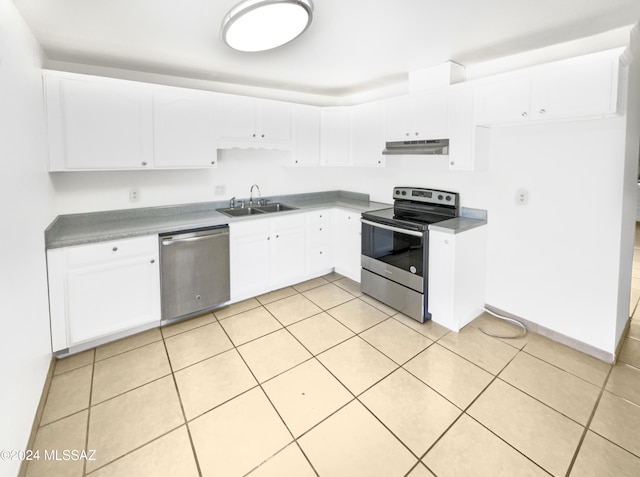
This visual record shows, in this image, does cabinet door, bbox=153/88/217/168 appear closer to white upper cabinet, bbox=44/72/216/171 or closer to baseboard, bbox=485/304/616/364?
white upper cabinet, bbox=44/72/216/171

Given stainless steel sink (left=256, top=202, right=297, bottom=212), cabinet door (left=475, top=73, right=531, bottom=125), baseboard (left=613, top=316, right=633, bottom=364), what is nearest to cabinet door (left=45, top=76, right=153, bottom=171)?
stainless steel sink (left=256, top=202, right=297, bottom=212)

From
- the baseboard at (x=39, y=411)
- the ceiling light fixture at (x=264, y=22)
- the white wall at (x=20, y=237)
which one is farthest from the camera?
the ceiling light fixture at (x=264, y=22)

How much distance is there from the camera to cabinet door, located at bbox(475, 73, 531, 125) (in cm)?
237

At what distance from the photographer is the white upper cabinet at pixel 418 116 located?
2940mm

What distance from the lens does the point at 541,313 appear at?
2758 mm

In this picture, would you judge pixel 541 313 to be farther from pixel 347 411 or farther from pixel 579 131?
pixel 347 411

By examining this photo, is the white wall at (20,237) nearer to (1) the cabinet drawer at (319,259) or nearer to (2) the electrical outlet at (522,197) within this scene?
(1) the cabinet drawer at (319,259)

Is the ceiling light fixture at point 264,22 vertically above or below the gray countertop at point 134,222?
above

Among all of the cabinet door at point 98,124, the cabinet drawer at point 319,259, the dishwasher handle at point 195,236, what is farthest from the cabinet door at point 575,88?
the cabinet door at point 98,124

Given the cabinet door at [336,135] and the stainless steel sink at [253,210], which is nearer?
the stainless steel sink at [253,210]

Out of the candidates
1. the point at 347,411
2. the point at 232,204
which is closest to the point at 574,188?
the point at 347,411

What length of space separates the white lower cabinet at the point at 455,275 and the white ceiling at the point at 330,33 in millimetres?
1474

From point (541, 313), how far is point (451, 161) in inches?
59.1

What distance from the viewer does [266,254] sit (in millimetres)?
3463
